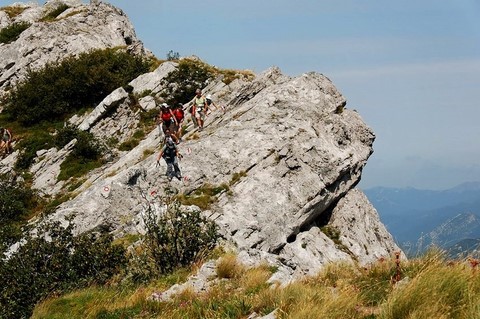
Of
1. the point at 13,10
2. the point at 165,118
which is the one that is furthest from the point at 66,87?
the point at 13,10

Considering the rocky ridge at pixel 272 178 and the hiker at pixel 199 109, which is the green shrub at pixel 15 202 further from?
the hiker at pixel 199 109

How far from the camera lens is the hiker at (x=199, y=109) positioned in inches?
1183

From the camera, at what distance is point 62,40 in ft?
163

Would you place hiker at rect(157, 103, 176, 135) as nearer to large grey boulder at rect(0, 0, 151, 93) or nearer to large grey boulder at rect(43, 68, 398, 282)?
large grey boulder at rect(43, 68, 398, 282)

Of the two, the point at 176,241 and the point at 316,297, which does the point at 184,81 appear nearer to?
the point at 176,241

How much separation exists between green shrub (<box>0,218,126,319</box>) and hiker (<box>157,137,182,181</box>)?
20.4ft

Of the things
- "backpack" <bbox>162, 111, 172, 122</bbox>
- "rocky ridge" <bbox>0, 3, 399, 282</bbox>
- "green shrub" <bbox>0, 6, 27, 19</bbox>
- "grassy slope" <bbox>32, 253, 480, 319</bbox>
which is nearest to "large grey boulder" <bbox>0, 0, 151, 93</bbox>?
"green shrub" <bbox>0, 6, 27, 19</bbox>

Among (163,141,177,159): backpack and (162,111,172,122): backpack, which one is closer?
(163,141,177,159): backpack

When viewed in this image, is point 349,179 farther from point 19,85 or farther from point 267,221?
point 19,85

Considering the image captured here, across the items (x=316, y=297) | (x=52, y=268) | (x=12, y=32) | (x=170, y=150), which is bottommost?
(x=52, y=268)

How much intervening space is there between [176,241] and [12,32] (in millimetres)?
49240

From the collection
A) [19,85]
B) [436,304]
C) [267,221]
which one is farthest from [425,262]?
[19,85]

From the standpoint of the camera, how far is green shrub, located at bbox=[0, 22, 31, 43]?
53959 millimetres

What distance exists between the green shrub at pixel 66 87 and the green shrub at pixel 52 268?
2535cm
